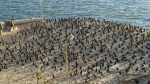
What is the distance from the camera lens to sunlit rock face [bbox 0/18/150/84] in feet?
96.2

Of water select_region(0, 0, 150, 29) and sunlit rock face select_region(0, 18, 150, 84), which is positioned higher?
sunlit rock face select_region(0, 18, 150, 84)

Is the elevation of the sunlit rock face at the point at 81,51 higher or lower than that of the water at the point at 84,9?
higher

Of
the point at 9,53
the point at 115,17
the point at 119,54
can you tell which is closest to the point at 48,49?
the point at 9,53

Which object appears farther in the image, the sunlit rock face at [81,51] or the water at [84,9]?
the water at [84,9]

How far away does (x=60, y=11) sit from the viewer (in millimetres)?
66375

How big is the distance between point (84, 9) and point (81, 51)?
1436 inches

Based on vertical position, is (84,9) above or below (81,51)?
below

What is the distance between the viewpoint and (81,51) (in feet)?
110

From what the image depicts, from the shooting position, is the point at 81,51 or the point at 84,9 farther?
the point at 84,9

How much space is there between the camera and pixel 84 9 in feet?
228

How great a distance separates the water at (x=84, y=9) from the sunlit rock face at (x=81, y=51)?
2078cm

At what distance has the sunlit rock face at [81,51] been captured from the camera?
29.3m

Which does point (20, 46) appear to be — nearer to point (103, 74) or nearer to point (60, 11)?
point (103, 74)

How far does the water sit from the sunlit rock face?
818 inches
